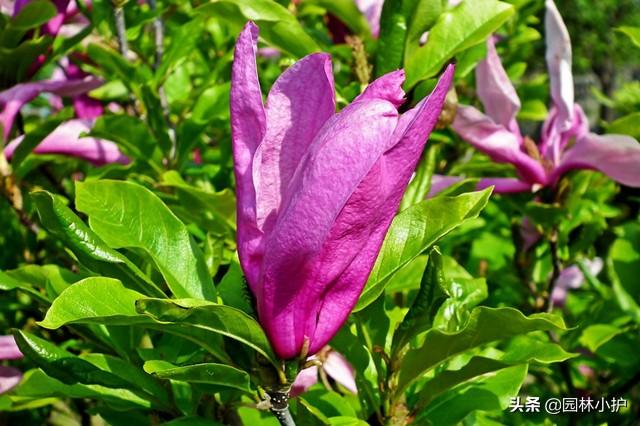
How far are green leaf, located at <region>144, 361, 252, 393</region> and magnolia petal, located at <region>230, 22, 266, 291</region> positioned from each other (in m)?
0.10

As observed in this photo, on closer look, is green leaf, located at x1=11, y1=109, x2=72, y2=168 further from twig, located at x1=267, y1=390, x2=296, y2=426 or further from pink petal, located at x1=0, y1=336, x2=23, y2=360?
twig, located at x1=267, y1=390, x2=296, y2=426

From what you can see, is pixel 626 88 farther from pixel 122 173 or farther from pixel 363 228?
pixel 363 228

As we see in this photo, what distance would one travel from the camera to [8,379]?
4.65 ft

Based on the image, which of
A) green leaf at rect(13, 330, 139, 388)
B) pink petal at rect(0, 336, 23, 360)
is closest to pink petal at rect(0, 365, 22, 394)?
pink petal at rect(0, 336, 23, 360)

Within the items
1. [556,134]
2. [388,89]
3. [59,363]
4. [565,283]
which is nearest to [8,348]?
[59,363]

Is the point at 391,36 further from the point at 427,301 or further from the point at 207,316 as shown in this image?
the point at 207,316

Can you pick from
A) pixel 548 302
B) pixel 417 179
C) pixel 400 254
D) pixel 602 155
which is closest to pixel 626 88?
pixel 548 302

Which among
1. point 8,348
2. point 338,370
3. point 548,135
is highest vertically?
point 548,135

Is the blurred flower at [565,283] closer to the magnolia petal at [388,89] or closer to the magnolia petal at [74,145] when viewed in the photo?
the magnolia petal at [74,145]

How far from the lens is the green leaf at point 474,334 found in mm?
833

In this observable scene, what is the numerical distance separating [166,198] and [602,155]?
32.1 inches

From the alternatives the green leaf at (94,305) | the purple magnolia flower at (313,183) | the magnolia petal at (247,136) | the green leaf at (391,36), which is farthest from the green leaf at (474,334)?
the green leaf at (391,36)

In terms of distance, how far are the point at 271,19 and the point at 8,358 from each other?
0.81 metres

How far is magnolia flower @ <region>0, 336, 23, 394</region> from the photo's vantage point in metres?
1.27
